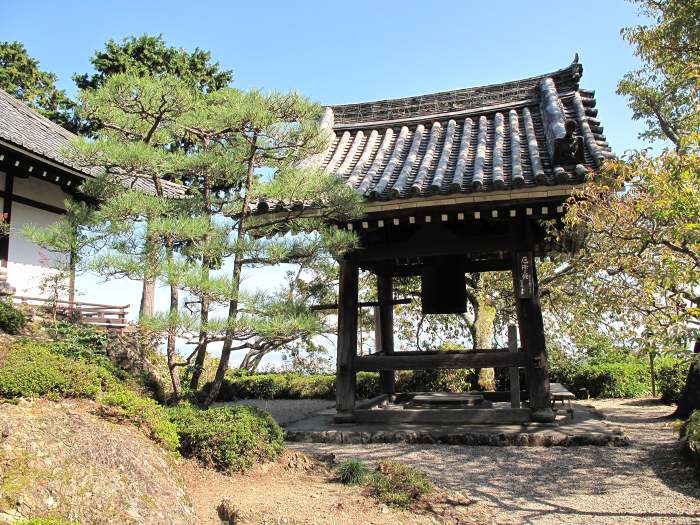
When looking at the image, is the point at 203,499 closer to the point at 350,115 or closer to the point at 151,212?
the point at 151,212

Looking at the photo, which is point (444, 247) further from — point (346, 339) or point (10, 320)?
point (10, 320)

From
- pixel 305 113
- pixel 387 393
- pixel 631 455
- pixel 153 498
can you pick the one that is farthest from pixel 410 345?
pixel 153 498

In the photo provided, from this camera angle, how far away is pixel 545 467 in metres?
5.71

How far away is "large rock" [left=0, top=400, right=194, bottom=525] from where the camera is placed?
340 cm

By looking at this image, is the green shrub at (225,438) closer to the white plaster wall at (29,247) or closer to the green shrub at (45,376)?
the green shrub at (45,376)

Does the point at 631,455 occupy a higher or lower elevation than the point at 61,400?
lower

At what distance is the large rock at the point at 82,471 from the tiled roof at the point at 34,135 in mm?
5221

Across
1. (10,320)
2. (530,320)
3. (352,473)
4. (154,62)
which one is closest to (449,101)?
(530,320)

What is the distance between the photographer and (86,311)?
38.3 feet

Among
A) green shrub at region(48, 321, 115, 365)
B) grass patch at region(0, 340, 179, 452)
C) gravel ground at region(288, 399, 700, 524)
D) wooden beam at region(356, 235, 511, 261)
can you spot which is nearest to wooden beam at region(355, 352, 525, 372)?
gravel ground at region(288, 399, 700, 524)

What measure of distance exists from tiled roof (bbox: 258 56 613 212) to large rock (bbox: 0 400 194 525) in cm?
318

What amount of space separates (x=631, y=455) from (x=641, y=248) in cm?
260

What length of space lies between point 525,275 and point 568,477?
2.92 m

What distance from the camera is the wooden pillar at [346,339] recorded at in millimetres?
8016
